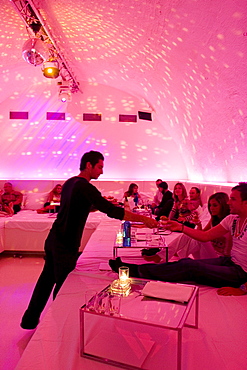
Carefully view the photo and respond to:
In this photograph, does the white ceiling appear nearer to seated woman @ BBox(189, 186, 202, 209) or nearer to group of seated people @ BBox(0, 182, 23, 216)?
seated woman @ BBox(189, 186, 202, 209)

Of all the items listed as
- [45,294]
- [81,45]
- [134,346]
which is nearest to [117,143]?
[81,45]

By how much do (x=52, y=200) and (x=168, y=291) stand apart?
14.8 ft

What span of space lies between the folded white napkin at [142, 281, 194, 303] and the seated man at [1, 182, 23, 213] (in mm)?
4199

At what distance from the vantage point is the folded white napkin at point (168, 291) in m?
1.50

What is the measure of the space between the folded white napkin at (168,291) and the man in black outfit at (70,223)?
1.90 ft

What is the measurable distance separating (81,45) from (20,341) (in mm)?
4054

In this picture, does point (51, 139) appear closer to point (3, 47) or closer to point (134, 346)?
point (3, 47)

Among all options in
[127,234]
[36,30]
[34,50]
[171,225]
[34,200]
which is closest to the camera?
[171,225]

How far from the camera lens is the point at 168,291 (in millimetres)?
1563

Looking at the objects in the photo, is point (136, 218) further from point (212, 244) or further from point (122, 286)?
point (212, 244)

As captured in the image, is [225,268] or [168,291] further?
[225,268]

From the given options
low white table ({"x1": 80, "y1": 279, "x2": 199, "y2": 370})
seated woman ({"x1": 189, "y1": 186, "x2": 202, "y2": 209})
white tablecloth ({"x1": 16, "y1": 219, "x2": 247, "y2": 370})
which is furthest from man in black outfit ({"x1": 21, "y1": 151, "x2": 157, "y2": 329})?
seated woman ({"x1": 189, "y1": 186, "x2": 202, "y2": 209})

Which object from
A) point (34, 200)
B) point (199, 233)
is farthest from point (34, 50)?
point (34, 200)

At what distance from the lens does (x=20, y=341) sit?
225cm
